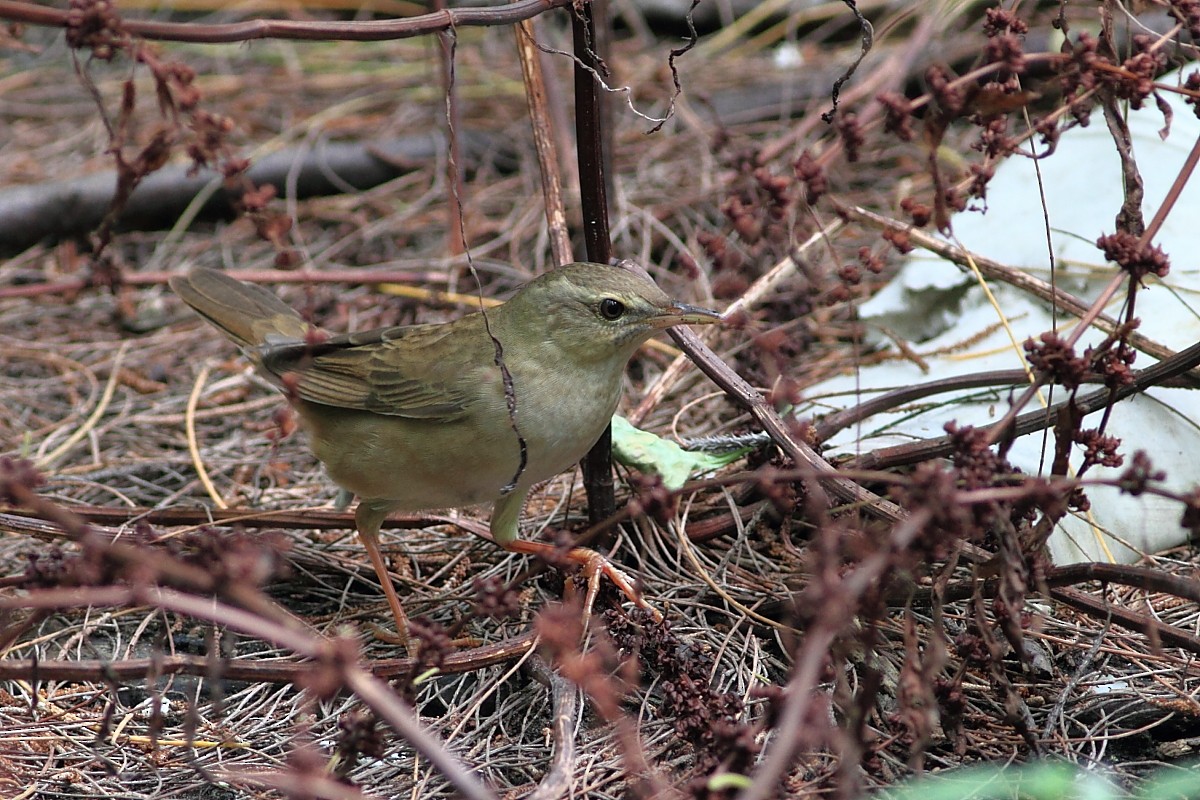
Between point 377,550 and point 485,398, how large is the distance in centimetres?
79

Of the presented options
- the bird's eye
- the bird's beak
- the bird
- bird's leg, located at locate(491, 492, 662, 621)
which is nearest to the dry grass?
bird's leg, located at locate(491, 492, 662, 621)

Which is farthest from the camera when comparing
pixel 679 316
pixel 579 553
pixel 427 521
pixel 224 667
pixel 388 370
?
pixel 427 521

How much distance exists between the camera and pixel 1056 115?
2.70 meters

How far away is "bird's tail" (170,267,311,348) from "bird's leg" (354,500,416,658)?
2.86 feet

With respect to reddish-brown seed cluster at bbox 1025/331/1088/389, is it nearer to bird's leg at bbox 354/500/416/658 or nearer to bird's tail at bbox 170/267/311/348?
bird's leg at bbox 354/500/416/658

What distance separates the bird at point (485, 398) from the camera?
3756mm

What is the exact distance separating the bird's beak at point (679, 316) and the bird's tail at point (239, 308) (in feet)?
5.47

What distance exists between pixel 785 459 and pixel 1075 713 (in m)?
1.09

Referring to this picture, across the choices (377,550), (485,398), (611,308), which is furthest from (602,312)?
(377,550)

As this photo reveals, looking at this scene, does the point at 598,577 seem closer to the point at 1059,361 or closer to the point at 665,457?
the point at 665,457

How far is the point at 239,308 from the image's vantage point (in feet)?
15.7

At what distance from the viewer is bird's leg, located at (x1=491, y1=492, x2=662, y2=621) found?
12.3 ft

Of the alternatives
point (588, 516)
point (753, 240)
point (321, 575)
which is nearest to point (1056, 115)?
point (753, 240)

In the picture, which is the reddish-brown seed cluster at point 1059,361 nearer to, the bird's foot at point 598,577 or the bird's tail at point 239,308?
the bird's foot at point 598,577
